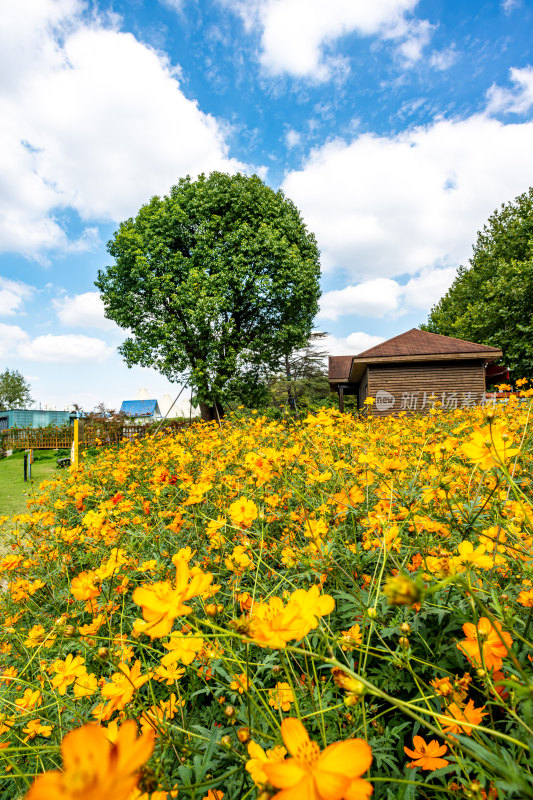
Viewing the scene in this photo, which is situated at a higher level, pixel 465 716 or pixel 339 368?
pixel 339 368

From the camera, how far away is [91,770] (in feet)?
0.88

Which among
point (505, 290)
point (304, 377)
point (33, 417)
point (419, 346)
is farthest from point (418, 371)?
point (33, 417)

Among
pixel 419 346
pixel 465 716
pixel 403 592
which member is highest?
pixel 419 346

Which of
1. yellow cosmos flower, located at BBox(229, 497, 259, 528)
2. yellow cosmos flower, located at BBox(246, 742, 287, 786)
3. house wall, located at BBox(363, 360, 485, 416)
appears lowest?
yellow cosmos flower, located at BBox(246, 742, 287, 786)

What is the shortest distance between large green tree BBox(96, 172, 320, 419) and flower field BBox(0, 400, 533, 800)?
32.0 ft

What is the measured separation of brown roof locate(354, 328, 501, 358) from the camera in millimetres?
12346

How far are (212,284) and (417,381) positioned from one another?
23.8 ft

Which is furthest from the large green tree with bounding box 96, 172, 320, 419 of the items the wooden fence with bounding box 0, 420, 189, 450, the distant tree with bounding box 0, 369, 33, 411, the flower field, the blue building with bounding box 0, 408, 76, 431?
the distant tree with bounding box 0, 369, 33, 411

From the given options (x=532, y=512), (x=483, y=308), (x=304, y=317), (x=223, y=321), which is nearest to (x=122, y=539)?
(x=532, y=512)

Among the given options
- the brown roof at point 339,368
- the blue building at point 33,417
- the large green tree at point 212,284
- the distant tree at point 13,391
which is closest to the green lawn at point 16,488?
the large green tree at point 212,284

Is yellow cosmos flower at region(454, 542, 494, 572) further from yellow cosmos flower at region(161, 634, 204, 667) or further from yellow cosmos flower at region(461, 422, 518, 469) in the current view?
yellow cosmos flower at region(161, 634, 204, 667)

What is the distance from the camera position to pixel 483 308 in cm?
1588

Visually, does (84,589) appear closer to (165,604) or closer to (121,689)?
(121,689)

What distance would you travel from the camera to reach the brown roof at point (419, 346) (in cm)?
1235
